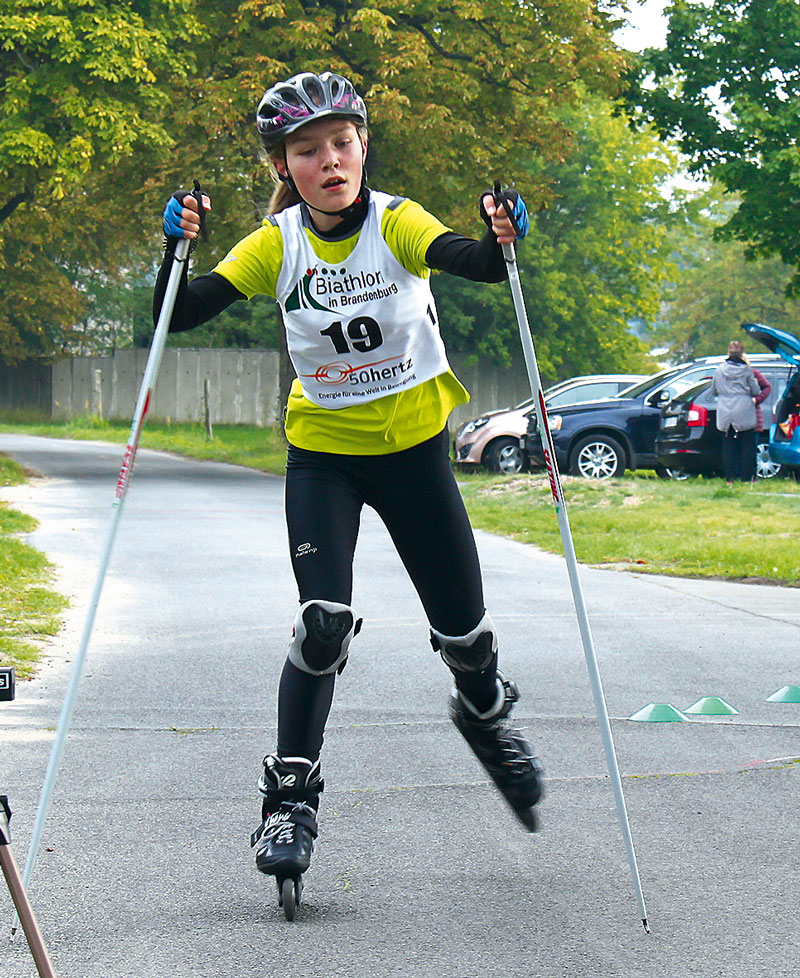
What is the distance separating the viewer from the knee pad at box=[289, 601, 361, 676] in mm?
3926

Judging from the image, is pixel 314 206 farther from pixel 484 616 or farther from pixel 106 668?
pixel 106 668

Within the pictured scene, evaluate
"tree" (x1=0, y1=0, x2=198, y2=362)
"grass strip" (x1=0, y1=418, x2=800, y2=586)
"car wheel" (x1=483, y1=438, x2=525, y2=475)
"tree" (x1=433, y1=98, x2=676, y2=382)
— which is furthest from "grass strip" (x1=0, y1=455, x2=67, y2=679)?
"tree" (x1=433, y1=98, x2=676, y2=382)

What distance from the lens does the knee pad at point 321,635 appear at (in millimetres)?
3926

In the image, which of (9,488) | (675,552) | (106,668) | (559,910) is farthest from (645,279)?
(559,910)

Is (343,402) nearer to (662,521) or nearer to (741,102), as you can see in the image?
(662,521)

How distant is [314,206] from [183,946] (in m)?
1.92

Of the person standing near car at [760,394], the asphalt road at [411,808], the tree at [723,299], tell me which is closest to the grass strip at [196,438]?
the person standing near car at [760,394]

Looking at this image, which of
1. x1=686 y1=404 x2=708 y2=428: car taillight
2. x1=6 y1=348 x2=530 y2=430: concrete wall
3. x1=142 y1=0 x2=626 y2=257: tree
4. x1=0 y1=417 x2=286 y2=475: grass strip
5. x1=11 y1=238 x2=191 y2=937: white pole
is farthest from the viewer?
x1=6 y1=348 x2=530 y2=430: concrete wall

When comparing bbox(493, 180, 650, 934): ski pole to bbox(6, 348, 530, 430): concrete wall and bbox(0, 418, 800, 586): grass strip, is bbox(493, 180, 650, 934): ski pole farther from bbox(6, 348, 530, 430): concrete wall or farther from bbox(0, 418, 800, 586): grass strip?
bbox(6, 348, 530, 430): concrete wall

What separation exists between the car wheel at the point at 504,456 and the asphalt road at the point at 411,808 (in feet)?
42.1

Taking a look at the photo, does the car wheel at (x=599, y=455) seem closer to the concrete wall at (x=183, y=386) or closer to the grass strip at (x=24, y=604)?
the grass strip at (x=24, y=604)

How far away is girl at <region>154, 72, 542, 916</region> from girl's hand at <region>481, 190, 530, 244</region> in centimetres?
9

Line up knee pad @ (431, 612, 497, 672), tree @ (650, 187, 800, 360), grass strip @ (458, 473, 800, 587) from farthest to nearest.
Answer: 1. tree @ (650, 187, 800, 360)
2. grass strip @ (458, 473, 800, 587)
3. knee pad @ (431, 612, 497, 672)

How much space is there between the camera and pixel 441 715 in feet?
20.6
